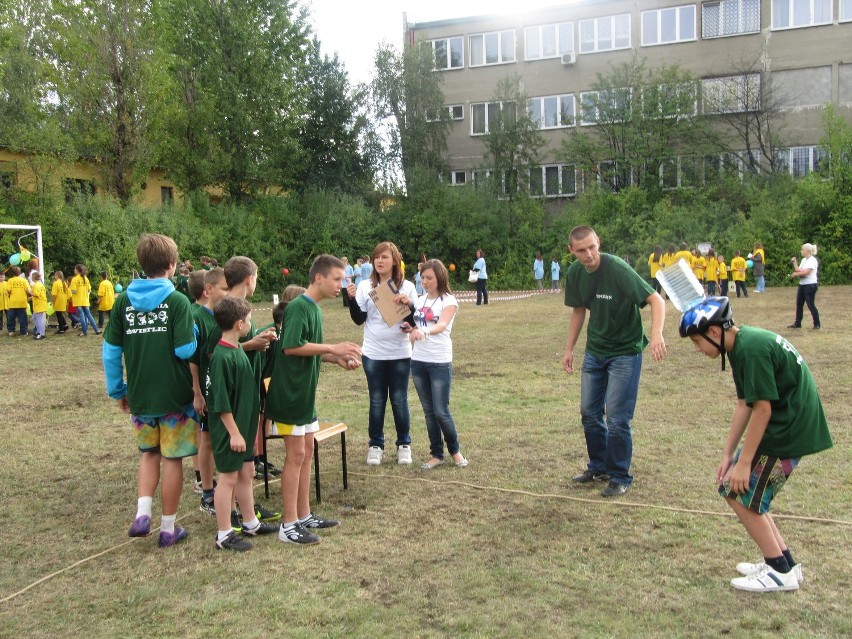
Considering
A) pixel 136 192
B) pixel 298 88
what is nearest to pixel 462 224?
pixel 298 88

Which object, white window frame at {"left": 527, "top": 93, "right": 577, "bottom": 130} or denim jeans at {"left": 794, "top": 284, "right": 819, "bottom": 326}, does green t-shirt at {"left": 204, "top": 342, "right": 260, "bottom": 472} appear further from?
white window frame at {"left": 527, "top": 93, "right": 577, "bottom": 130}

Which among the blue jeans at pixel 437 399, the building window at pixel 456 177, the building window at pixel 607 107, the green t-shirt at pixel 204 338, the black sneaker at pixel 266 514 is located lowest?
the black sneaker at pixel 266 514

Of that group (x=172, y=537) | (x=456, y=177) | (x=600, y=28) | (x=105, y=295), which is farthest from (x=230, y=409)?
(x=456, y=177)

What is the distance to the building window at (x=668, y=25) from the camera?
126 ft

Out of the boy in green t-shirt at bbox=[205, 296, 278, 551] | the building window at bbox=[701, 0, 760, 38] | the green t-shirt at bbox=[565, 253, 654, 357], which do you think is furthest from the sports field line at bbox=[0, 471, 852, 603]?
the building window at bbox=[701, 0, 760, 38]

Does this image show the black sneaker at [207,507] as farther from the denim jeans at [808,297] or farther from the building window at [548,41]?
the building window at [548,41]

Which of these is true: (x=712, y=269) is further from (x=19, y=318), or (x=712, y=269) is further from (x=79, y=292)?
(x=19, y=318)

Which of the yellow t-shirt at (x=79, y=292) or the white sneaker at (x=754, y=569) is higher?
the yellow t-shirt at (x=79, y=292)

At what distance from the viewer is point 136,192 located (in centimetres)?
3097

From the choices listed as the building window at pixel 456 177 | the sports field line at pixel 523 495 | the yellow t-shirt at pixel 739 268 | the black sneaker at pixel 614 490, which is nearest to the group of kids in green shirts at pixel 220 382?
the sports field line at pixel 523 495

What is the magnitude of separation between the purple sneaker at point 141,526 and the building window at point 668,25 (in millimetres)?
38940

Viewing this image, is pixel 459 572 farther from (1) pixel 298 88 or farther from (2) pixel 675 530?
(1) pixel 298 88

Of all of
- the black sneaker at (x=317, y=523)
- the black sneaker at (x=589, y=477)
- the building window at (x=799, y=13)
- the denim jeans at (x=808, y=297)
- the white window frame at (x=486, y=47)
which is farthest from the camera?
the white window frame at (x=486, y=47)

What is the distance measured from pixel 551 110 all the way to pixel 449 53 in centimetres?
666
